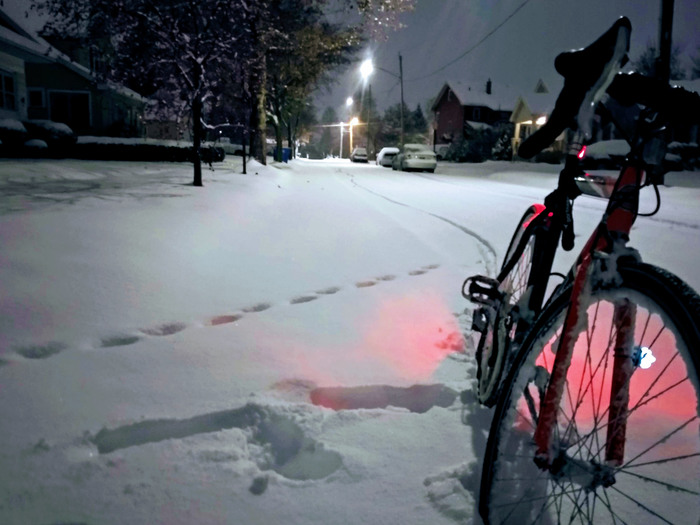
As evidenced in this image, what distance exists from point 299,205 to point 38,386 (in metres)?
8.14

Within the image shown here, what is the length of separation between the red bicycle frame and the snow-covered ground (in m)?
0.58

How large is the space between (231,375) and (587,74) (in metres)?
2.25

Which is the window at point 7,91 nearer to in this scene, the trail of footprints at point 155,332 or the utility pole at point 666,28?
the trail of footprints at point 155,332

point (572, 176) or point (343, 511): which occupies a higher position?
point (572, 176)

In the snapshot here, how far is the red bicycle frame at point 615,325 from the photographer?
1435 mm

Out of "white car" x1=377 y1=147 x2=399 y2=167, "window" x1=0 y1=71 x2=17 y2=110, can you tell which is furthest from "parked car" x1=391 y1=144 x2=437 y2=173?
"window" x1=0 y1=71 x2=17 y2=110

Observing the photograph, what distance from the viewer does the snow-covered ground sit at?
1.95 m

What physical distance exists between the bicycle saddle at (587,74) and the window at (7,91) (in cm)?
2503

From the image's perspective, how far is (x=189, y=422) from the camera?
2.44 metres

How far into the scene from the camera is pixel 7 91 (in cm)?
2192

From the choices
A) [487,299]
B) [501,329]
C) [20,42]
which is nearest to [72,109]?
[20,42]

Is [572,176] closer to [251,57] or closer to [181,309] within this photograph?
[181,309]

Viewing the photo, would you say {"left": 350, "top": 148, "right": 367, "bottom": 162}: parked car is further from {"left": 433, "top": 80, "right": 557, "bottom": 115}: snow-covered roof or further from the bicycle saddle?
Result: the bicycle saddle

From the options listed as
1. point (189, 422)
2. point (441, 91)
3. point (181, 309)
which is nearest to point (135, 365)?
point (189, 422)
